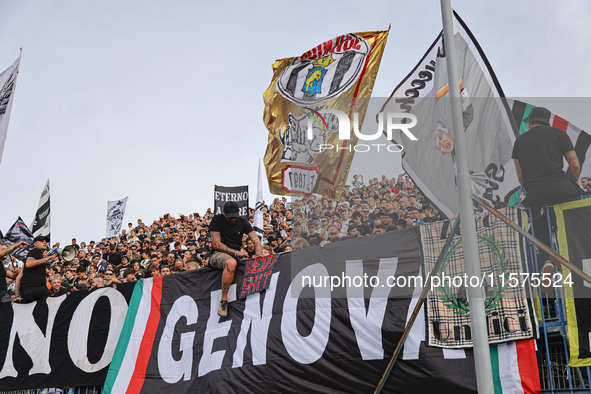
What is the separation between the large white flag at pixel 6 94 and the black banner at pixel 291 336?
4464 millimetres

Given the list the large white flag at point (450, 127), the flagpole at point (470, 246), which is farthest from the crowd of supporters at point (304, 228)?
the flagpole at point (470, 246)

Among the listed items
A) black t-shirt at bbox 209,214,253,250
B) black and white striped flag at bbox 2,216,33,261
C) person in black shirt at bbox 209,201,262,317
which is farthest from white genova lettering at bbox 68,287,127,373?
black and white striped flag at bbox 2,216,33,261

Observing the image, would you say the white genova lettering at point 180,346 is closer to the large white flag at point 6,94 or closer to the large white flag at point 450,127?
the large white flag at point 450,127

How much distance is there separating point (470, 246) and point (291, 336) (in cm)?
295

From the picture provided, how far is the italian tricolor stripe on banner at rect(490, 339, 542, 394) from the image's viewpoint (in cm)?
551

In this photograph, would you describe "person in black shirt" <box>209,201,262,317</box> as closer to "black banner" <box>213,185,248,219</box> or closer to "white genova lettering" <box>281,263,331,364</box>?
"white genova lettering" <box>281,263,331,364</box>

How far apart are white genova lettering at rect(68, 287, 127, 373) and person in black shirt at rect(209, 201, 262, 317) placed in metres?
2.05

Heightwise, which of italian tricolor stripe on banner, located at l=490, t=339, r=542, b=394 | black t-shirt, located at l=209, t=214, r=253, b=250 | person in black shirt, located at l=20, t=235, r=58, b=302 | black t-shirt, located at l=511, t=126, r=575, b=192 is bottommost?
italian tricolor stripe on banner, located at l=490, t=339, r=542, b=394

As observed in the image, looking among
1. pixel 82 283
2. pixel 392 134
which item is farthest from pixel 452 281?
pixel 82 283

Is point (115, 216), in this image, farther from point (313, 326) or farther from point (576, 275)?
point (576, 275)

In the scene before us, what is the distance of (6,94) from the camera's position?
11.4 m

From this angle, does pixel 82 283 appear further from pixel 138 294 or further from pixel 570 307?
pixel 570 307

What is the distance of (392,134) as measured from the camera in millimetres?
9805

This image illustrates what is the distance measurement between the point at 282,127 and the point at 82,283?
17.5 feet
